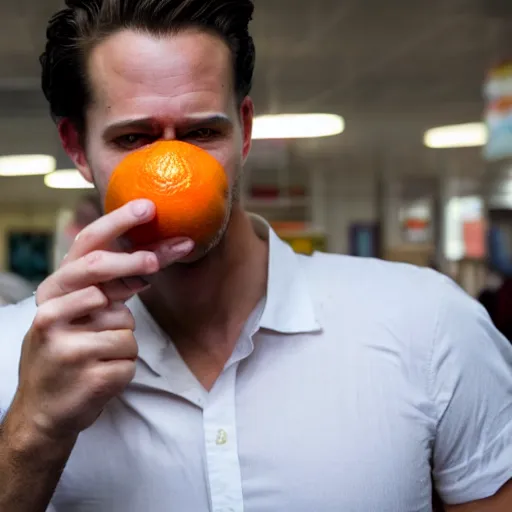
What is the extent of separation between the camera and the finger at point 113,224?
0.85 metres

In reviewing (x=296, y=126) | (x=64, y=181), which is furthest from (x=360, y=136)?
(x=64, y=181)

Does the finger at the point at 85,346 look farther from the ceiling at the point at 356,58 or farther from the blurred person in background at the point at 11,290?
the ceiling at the point at 356,58

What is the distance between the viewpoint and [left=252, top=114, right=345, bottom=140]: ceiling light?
7.74 metres

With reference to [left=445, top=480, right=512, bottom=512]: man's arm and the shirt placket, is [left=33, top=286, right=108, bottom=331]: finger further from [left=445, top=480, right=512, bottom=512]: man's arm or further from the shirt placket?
[left=445, top=480, right=512, bottom=512]: man's arm

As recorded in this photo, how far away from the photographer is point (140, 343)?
1188 millimetres

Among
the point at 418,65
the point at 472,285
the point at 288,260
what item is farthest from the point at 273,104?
the point at 288,260

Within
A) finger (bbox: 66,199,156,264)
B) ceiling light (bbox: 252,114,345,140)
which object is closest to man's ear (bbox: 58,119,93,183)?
finger (bbox: 66,199,156,264)

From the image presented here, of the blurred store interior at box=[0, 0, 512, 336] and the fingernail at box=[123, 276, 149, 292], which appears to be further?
the blurred store interior at box=[0, 0, 512, 336]

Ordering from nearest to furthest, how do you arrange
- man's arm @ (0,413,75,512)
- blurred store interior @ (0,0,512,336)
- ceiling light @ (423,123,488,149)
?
man's arm @ (0,413,75,512) → blurred store interior @ (0,0,512,336) → ceiling light @ (423,123,488,149)

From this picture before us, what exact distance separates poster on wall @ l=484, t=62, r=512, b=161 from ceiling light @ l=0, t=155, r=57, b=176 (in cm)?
528

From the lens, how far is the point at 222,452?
41.8 inches

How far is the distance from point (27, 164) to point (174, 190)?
Answer: 846 cm

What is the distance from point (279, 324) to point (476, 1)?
4.17m

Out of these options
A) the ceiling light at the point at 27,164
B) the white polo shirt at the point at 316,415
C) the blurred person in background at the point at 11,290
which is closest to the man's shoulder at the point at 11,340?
the white polo shirt at the point at 316,415
